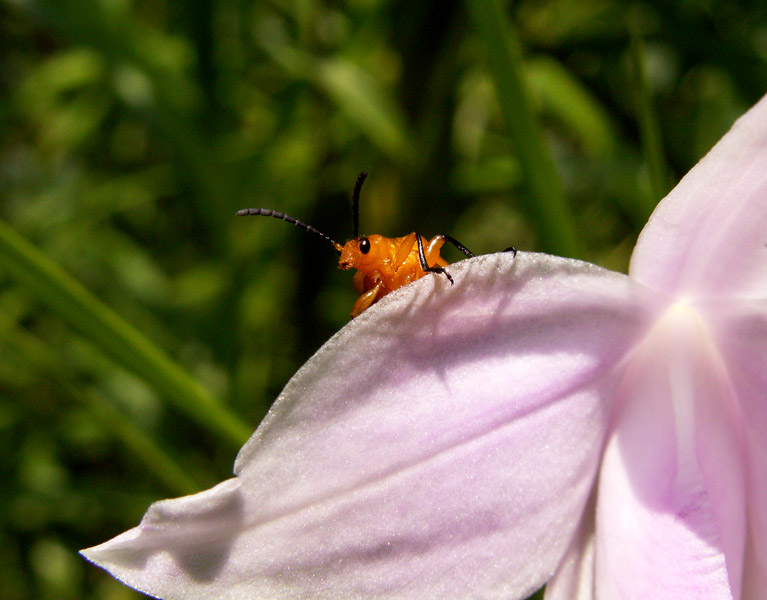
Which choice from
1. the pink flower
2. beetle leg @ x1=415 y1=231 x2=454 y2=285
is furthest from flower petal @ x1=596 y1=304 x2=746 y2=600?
beetle leg @ x1=415 y1=231 x2=454 y2=285

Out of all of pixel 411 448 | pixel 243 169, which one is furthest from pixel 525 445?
pixel 243 169

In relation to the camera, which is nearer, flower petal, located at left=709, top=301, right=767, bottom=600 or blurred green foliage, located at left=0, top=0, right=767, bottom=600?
flower petal, located at left=709, top=301, right=767, bottom=600

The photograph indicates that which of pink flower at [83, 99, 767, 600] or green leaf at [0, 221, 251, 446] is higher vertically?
green leaf at [0, 221, 251, 446]

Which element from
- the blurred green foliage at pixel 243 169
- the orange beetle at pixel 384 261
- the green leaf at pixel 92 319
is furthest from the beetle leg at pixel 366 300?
the blurred green foliage at pixel 243 169

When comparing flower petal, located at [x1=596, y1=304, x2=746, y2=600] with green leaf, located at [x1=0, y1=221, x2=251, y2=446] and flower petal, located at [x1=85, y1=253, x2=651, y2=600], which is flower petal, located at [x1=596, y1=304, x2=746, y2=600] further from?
green leaf, located at [x1=0, y1=221, x2=251, y2=446]

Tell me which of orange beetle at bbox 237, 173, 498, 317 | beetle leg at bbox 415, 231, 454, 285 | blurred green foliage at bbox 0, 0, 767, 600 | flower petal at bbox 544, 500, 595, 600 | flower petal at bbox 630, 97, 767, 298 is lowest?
flower petal at bbox 544, 500, 595, 600
